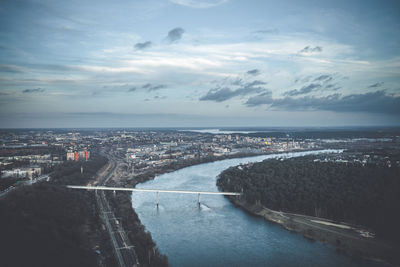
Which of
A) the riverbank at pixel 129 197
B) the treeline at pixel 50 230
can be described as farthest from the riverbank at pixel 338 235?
the treeline at pixel 50 230

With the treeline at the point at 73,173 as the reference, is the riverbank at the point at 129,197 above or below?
below

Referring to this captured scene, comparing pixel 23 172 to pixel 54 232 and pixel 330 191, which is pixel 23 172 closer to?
pixel 54 232

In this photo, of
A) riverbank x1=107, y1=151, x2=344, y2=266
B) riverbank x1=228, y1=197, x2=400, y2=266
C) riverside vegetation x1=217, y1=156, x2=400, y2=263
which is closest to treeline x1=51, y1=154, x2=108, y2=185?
riverbank x1=107, y1=151, x2=344, y2=266

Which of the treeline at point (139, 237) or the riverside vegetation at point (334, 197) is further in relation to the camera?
the riverside vegetation at point (334, 197)

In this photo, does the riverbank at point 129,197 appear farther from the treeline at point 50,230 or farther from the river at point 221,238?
the treeline at point 50,230

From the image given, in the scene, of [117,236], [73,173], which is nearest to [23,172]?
[73,173]

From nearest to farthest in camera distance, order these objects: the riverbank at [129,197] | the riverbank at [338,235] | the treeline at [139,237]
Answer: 1. the treeline at [139,237]
2. the riverbank at [338,235]
3. the riverbank at [129,197]

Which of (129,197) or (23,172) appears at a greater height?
(23,172)
